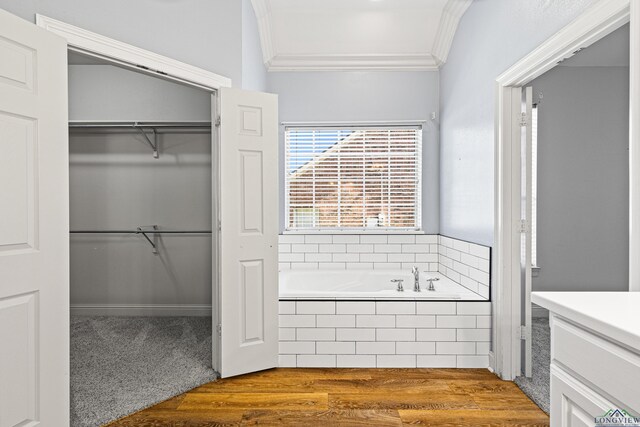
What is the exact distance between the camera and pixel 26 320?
181 cm

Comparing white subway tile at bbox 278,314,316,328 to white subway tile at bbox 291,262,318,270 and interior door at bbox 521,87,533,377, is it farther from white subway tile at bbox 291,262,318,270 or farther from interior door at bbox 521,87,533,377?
interior door at bbox 521,87,533,377

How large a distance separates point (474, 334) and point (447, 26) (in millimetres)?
2659

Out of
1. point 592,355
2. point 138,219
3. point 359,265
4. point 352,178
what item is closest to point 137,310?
point 138,219

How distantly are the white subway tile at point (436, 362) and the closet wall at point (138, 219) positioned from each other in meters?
2.34

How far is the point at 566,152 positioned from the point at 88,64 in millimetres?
4879

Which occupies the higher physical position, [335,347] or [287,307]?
[287,307]

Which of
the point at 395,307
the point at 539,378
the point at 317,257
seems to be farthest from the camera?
the point at 317,257

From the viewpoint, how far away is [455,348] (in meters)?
3.03

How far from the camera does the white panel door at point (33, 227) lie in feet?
5.70

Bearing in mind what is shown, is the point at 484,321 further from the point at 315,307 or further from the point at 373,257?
the point at 373,257

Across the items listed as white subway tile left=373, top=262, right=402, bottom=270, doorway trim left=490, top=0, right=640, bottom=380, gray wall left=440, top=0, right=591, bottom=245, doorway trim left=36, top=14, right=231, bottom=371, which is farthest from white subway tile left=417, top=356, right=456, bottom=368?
doorway trim left=36, top=14, right=231, bottom=371

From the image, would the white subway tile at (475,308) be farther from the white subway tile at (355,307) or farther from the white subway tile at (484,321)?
the white subway tile at (355,307)

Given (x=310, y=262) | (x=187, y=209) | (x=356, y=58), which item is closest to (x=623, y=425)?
(x=310, y=262)

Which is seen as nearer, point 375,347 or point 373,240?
point 375,347
